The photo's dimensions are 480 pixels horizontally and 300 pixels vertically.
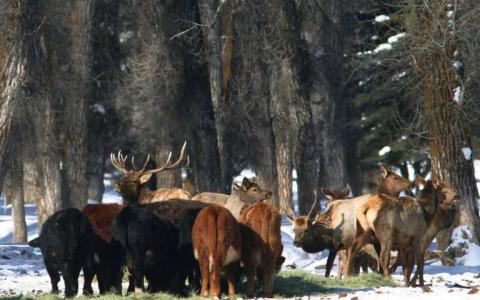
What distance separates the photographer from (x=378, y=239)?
17.9 metres

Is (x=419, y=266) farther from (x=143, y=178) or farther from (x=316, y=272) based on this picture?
(x=143, y=178)

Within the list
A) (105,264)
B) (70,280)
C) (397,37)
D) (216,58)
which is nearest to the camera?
(70,280)

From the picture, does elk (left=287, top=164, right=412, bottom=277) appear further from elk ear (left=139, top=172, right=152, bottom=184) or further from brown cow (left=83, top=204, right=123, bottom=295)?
elk ear (left=139, top=172, right=152, bottom=184)

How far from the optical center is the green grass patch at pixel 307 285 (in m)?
14.3

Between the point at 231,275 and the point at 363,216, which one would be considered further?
the point at 363,216

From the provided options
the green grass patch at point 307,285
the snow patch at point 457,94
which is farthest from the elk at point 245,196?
the snow patch at point 457,94

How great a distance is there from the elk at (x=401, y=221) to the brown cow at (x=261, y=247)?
275 centimetres

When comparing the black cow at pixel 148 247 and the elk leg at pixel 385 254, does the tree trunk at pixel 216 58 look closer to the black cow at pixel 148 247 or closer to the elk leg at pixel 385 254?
the elk leg at pixel 385 254

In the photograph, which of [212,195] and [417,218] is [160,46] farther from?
[417,218]

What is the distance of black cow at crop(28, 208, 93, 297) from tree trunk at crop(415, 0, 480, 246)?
932 cm

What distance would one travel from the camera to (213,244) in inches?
562

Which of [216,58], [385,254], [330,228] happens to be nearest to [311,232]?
[330,228]

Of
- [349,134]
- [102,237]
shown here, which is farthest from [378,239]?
[349,134]

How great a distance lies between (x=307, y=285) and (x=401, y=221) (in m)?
2.03
